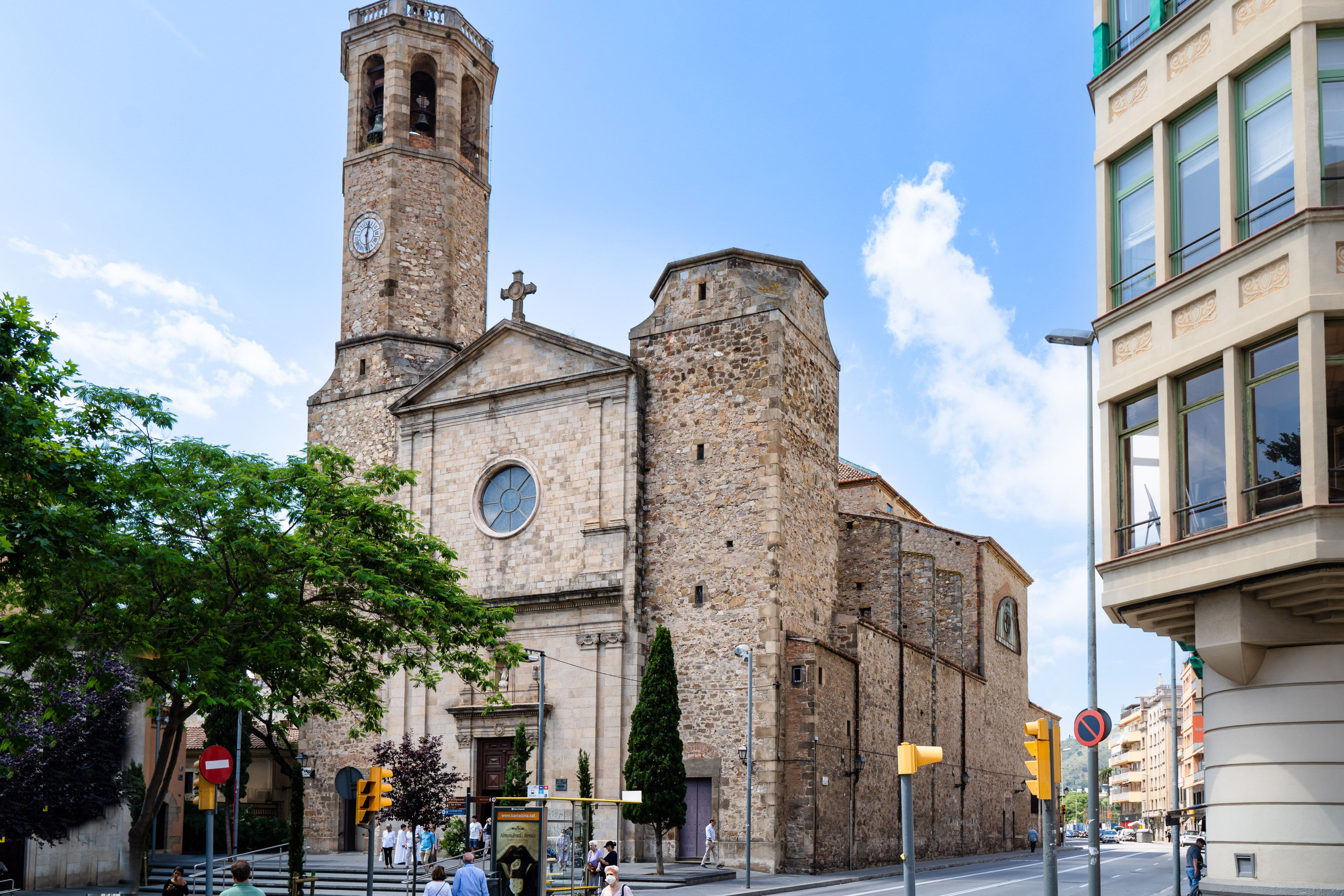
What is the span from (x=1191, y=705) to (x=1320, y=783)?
94.9m

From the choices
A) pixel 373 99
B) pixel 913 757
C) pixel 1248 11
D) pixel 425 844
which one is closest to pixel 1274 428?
pixel 1248 11

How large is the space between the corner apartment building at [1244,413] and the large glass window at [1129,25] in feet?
1.60

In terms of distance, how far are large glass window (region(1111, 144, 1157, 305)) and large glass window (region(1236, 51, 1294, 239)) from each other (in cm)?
138

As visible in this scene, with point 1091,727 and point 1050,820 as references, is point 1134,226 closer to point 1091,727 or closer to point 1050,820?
point 1091,727

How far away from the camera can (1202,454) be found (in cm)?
1373

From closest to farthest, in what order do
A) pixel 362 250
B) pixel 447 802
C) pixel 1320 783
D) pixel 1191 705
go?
pixel 1320 783, pixel 447 802, pixel 362 250, pixel 1191 705

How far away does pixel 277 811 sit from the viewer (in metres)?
47.7

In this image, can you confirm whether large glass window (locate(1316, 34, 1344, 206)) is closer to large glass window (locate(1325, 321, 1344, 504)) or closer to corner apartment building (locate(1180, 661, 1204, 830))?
large glass window (locate(1325, 321, 1344, 504))

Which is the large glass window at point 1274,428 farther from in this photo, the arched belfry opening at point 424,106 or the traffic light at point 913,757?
the arched belfry opening at point 424,106

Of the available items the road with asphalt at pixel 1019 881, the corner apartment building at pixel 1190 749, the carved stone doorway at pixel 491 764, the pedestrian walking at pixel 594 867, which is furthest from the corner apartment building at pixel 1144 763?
the pedestrian walking at pixel 594 867

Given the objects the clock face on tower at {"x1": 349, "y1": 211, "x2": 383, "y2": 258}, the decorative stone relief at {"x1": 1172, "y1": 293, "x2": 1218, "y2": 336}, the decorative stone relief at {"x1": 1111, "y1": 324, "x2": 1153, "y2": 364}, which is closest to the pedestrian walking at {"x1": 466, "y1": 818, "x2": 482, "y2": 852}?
the clock face on tower at {"x1": 349, "y1": 211, "x2": 383, "y2": 258}

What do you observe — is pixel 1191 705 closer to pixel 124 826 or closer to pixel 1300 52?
pixel 124 826

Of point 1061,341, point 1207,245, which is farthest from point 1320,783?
point 1061,341

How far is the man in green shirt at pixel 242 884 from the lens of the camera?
10656mm
